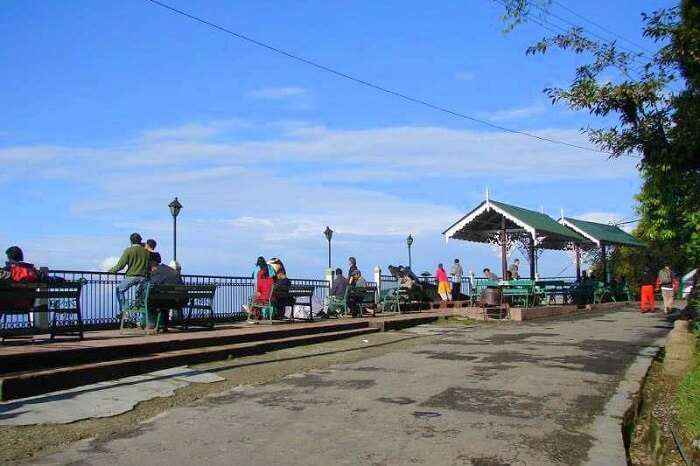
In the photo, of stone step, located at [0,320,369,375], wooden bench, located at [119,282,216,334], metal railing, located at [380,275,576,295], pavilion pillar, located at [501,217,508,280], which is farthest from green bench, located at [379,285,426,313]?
wooden bench, located at [119,282,216,334]

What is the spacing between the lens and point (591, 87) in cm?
1012

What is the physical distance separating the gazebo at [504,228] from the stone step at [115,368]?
14.7 meters

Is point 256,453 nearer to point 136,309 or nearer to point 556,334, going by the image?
point 136,309

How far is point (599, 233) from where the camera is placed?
31.6 metres

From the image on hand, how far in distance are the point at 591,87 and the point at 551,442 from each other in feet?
18.8

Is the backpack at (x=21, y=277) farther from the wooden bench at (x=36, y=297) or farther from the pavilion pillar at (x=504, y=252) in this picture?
the pavilion pillar at (x=504, y=252)

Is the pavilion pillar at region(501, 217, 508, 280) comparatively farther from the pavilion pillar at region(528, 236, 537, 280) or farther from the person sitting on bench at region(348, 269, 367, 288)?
the person sitting on bench at region(348, 269, 367, 288)

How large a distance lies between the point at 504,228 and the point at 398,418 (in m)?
20.1

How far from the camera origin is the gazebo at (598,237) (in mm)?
30672

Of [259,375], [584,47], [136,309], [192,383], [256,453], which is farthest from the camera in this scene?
[136,309]

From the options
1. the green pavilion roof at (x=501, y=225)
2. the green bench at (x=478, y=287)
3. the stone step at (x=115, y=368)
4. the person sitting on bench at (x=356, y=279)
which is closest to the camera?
the stone step at (x=115, y=368)

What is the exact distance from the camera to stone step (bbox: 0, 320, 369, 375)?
8.03 meters

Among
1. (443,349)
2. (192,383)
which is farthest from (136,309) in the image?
(443,349)

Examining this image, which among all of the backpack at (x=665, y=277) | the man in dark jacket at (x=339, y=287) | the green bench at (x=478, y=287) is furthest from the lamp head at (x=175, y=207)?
the backpack at (x=665, y=277)
